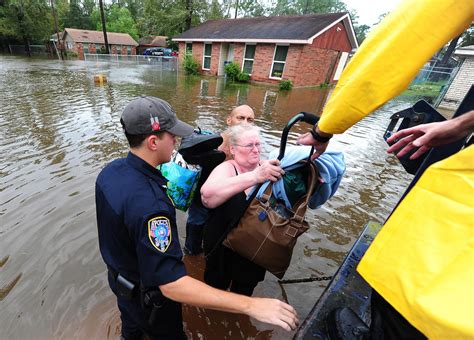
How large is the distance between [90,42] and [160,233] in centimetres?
5810

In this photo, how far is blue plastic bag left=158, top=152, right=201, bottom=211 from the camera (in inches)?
89.4

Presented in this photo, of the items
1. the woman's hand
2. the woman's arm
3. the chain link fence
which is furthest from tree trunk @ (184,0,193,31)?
the woman's hand

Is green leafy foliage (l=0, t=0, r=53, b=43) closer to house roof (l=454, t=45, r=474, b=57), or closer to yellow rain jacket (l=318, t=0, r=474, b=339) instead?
house roof (l=454, t=45, r=474, b=57)

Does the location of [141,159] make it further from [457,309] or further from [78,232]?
[78,232]

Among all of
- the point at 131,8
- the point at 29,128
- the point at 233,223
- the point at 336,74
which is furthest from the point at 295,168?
the point at 131,8

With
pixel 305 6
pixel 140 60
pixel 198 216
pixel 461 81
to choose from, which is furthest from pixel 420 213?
pixel 305 6

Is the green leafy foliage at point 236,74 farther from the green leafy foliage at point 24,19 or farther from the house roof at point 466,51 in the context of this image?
the green leafy foliage at point 24,19

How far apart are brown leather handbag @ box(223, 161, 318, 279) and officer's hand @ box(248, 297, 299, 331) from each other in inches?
17.1

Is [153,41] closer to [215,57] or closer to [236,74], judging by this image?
[215,57]

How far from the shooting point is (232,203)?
1.89 m

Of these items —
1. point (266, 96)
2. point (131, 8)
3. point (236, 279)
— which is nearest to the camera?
point (236, 279)

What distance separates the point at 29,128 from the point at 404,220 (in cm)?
902

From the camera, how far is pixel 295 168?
1676mm

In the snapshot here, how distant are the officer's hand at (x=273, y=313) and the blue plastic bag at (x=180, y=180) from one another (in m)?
1.34
